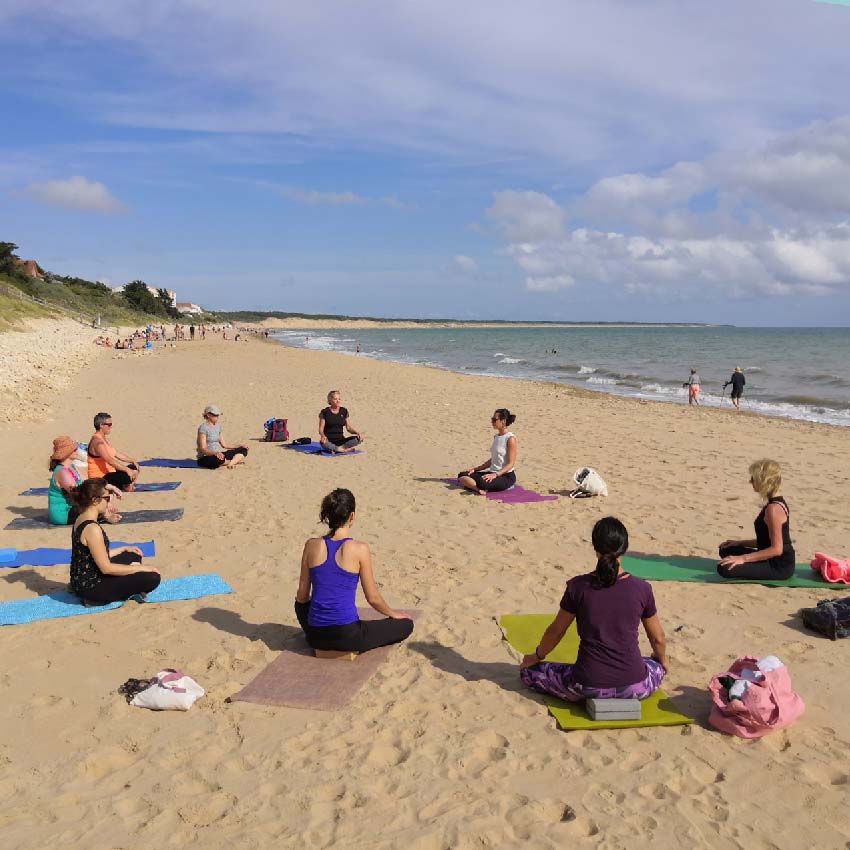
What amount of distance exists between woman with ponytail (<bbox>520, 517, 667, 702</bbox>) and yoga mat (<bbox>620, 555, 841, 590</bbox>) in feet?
6.49

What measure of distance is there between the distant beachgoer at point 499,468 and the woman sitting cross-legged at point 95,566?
4285 mm

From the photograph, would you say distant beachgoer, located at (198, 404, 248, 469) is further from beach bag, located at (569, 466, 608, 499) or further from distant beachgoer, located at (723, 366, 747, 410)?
distant beachgoer, located at (723, 366, 747, 410)

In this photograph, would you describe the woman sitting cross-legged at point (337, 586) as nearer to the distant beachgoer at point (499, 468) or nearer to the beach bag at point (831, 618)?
the beach bag at point (831, 618)

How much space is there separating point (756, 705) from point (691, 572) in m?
2.48

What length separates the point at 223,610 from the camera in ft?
17.2

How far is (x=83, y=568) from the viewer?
5168 millimetres

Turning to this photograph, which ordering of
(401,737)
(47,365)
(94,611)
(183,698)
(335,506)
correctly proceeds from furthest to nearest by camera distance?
(47,365) → (94,611) → (335,506) → (183,698) → (401,737)

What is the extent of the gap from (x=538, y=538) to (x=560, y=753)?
11.6 feet

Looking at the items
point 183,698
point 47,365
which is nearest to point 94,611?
point 183,698

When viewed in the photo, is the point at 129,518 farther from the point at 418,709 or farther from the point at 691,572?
the point at 691,572

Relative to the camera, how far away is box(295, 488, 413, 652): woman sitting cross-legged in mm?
4316

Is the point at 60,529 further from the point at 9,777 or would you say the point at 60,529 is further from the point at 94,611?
the point at 9,777

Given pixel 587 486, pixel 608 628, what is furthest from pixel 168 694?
pixel 587 486

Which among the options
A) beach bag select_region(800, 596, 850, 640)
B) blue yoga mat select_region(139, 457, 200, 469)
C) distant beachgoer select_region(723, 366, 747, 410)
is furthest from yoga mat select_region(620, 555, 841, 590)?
distant beachgoer select_region(723, 366, 747, 410)
